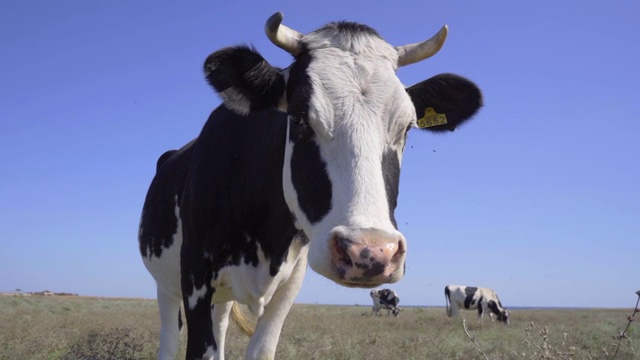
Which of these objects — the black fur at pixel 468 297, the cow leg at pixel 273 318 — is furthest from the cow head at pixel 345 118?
the black fur at pixel 468 297

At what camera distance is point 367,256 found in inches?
119

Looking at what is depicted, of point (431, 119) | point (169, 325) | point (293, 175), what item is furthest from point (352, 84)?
point (169, 325)

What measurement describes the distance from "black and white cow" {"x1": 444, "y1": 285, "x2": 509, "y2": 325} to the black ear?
31.3 m

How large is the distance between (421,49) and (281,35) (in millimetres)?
1098

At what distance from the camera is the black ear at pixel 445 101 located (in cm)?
512

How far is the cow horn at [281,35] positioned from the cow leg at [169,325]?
11.8 feet

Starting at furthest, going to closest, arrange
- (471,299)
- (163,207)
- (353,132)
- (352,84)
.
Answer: (471,299), (163,207), (352,84), (353,132)

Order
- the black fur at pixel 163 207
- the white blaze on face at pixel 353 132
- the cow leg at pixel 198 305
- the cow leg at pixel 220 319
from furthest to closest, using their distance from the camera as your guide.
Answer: the cow leg at pixel 220 319, the black fur at pixel 163 207, the cow leg at pixel 198 305, the white blaze on face at pixel 353 132

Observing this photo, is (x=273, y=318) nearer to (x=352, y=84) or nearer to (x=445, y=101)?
(x=445, y=101)

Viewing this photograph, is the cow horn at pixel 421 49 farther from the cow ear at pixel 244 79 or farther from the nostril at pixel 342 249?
the nostril at pixel 342 249

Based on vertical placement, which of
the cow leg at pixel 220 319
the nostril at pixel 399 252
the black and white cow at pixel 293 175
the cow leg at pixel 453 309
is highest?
the black and white cow at pixel 293 175

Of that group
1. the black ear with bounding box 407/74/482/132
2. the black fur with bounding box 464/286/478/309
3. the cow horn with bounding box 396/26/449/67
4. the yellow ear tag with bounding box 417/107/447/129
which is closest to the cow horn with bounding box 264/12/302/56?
the cow horn with bounding box 396/26/449/67

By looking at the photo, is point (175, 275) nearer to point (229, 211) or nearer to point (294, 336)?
point (229, 211)

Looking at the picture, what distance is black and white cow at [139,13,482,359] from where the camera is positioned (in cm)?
338
